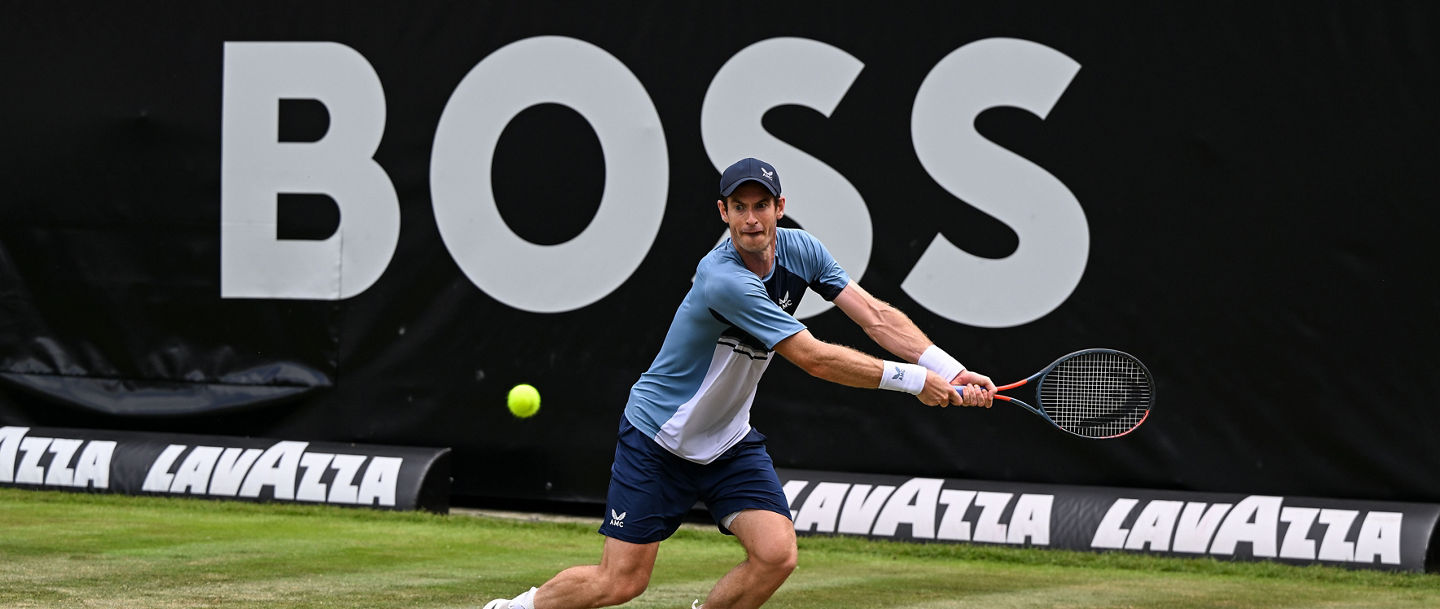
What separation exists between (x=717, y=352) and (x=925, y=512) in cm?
405

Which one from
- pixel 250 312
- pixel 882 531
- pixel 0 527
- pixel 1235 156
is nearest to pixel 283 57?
pixel 250 312

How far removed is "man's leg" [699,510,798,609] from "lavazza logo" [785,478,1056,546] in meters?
3.83

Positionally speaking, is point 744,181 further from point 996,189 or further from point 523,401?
point 523,401

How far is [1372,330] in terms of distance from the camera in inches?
326

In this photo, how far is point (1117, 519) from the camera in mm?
8352

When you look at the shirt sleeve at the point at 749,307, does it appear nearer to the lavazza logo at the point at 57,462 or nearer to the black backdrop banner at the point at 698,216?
the black backdrop banner at the point at 698,216

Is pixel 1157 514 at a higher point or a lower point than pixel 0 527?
higher

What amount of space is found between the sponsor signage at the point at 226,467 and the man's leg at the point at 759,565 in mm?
4773

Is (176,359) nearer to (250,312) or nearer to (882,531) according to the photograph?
(250,312)

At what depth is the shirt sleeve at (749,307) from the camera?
463cm

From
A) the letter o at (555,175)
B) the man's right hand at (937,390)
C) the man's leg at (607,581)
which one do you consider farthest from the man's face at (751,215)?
the letter o at (555,175)

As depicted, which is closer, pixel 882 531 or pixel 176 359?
pixel 882 531

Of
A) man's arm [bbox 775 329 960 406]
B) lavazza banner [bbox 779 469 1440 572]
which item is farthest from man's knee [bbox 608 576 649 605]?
lavazza banner [bbox 779 469 1440 572]

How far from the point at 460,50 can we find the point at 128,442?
9.48 feet
